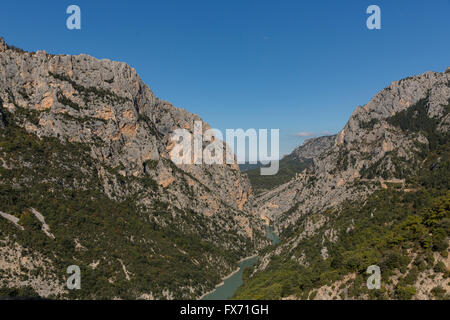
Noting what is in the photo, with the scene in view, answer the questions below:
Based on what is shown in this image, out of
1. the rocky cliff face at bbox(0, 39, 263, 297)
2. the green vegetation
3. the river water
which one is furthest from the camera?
the rocky cliff face at bbox(0, 39, 263, 297)

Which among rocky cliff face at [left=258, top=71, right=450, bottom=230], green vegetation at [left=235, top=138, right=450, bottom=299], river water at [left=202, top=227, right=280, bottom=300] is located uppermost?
rocky cliff face at [left=258, top=71, right=450, bottom=230]

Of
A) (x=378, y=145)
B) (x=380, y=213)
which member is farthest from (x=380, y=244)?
(x=378, y=145)

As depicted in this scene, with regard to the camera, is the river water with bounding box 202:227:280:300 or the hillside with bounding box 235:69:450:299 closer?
the hillside with bounding box 235:69:450:299

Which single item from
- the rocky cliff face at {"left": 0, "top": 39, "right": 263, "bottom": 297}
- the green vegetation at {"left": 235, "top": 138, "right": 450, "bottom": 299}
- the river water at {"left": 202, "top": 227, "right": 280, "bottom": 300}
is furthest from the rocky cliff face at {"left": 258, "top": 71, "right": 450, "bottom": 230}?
the rocky cliff face at {"left": 0, "top": 39, "right": 263, "bottom": 297}

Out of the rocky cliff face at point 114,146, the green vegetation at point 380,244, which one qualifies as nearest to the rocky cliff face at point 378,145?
the green vegetation at point 380,244

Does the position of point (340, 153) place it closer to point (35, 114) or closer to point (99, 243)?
point (99, 243)

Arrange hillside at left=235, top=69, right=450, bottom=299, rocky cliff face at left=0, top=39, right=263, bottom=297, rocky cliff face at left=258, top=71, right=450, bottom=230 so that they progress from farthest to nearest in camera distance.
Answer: rocky cliff face at left=258, top=71, right=450, bottom=230
rocky cliff face at left=0, top=39, right=263, bottom=297
hillside at left=235, top=69, right=450, bottom=299

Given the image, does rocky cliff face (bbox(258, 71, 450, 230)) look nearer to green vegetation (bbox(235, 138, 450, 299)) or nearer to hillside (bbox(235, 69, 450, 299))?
hillside (bbox(235, 69, 450, 299))
